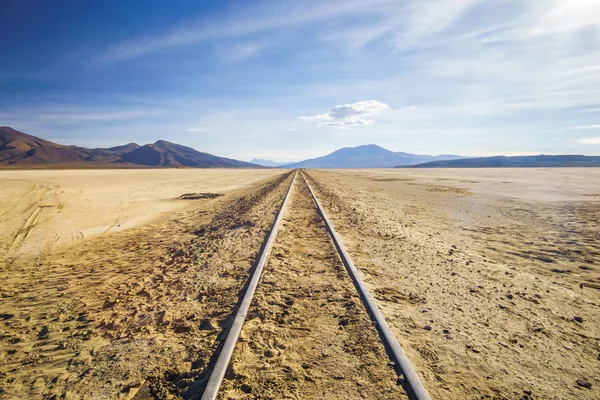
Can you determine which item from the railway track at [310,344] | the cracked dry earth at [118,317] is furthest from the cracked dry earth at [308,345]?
the cracked dry earth at [118,317]

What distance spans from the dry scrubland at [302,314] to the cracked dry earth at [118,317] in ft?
0.06

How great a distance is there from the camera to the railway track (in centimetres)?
246

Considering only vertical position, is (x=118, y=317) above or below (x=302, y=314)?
below

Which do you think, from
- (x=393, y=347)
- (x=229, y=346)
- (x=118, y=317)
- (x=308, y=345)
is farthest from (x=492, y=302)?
(x=118, y=317)

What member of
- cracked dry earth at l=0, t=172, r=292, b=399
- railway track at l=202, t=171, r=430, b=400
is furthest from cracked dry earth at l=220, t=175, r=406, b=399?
cracked dry earth at l=0, t=172, r=292, b=399

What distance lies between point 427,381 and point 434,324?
1.06 metres

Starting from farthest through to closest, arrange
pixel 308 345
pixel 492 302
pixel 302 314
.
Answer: pixel 492 302 < pixel 302 314 < pixel 308 345

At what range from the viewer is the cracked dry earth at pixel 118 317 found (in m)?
2.67

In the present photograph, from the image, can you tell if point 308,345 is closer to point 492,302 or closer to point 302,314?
point 302,314

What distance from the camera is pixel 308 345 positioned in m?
3.11

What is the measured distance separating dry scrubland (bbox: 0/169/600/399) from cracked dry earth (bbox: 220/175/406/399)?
2 centimetres

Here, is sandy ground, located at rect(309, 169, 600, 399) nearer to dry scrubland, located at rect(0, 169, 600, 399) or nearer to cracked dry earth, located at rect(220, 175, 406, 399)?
dry scrubland, located at rect(0, 169, 600, 399)

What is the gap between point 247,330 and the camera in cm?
333

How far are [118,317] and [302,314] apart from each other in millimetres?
2357
